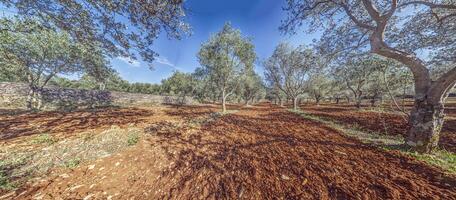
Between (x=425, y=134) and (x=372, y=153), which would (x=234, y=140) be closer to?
(x=372, y=153)

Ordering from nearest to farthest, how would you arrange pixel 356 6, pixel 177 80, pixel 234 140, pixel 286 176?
pixel 286 176 → pixel 234 140 → pixel 356 6 → pixel 177 80

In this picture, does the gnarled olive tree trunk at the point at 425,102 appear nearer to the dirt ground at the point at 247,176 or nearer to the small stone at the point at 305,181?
the dirt ground at the point at 247,176

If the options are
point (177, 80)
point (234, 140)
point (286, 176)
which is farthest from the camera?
point (177, 80)

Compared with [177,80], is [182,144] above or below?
below

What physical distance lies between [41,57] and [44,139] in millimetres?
12258

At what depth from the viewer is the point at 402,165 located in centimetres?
389

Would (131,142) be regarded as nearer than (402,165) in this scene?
No

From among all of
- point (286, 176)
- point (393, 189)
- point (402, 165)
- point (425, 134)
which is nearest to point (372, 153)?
point (402, 165)

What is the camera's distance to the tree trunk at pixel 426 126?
15.0 ft

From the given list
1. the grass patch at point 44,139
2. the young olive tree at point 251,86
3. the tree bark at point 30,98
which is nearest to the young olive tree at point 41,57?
the tree bark at point 30,98

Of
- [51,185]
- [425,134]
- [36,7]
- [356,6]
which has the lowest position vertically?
[51,185]

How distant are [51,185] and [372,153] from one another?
8.30 meters

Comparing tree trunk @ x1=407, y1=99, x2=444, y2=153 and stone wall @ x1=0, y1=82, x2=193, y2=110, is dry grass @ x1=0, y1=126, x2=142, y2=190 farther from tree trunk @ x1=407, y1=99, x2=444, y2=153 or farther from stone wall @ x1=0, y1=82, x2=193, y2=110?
stone wall @ x1=0, y1=82, x2=193, y2=110

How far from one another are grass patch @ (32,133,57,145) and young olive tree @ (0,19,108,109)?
660 centimetres
